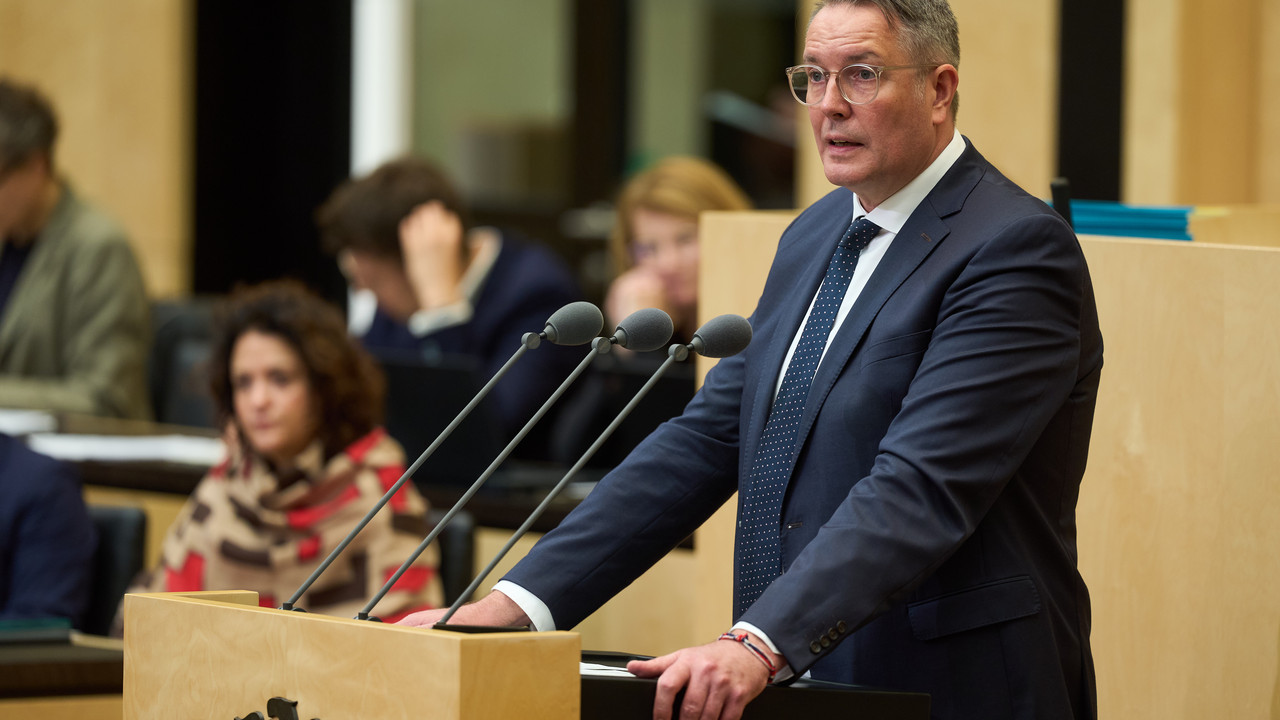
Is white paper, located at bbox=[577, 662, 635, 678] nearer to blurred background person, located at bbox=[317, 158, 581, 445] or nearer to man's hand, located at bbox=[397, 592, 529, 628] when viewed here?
man's hand, located at bbox=[397, 592, 529, 628]

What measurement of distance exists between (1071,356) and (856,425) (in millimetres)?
242

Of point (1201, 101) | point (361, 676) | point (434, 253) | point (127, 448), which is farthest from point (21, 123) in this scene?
point (361, 676)

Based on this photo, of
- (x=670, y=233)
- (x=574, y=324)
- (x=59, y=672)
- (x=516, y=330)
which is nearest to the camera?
(x=574, y=324)

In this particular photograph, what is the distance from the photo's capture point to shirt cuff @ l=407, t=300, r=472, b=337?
472cm

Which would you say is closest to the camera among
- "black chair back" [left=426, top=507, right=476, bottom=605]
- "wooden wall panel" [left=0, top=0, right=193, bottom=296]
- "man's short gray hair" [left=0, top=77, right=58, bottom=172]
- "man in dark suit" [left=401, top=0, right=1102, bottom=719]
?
"man in dark suit" [left=401, top=0, right=1102, bottom=719]

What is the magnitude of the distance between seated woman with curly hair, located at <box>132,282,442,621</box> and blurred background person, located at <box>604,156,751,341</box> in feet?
3.28

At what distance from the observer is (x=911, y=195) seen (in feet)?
6.39

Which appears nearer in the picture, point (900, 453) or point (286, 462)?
point (900, 453)

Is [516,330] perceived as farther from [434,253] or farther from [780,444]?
[780,444]

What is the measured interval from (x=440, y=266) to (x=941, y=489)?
10.1ft

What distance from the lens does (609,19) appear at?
8.08 m

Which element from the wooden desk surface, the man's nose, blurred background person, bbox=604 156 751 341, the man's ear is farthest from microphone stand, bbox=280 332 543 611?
blurred background person, bbox=604 156 751 341

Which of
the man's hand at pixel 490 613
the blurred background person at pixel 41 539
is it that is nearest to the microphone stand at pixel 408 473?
the man's hand at pixel 490 613

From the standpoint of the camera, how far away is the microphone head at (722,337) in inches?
71.5
